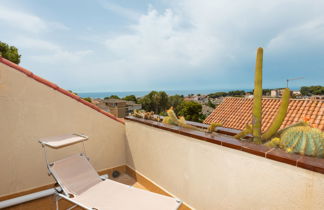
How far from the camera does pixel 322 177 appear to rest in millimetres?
1295

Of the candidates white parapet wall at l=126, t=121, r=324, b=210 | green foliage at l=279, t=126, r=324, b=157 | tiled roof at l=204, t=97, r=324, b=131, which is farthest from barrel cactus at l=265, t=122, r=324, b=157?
tiled roof at l=204, t=97, r=324, b=131

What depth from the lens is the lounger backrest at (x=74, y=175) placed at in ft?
8.42

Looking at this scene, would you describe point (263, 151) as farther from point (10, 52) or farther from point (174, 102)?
point (174, 102)

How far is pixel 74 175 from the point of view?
2791 millimetres

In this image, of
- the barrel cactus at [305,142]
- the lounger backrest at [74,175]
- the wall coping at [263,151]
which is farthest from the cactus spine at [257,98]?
the lounger backrest at [74,175]

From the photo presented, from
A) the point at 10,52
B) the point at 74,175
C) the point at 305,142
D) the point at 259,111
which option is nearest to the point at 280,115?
the point at 259,111

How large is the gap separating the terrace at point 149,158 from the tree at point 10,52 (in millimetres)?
14476

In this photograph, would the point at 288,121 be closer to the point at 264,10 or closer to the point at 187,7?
the point at 264,10

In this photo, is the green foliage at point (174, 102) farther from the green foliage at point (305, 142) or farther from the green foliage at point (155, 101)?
the green foliage at point (305, 142)

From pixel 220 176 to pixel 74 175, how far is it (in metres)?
2.32

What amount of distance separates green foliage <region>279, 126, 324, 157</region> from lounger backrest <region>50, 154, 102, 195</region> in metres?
2.82

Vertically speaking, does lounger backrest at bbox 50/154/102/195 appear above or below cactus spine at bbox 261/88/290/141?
below

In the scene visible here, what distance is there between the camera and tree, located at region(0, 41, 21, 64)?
13306mm

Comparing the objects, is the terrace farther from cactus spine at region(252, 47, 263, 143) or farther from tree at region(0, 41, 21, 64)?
tree at region(0, 41, 21, 64)
